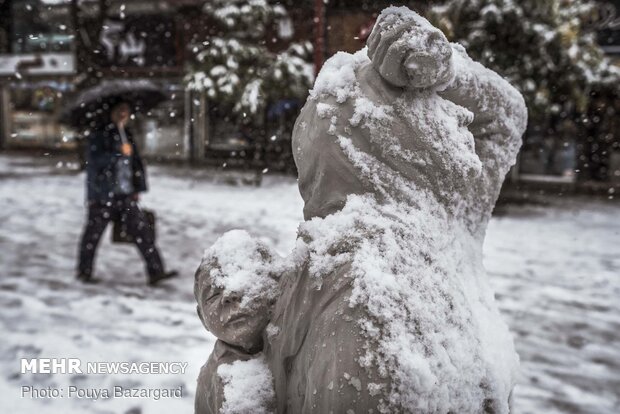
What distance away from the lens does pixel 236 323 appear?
1.49 meters

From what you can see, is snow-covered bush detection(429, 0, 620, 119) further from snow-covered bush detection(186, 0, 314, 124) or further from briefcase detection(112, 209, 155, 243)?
briefcase detection(112, 209, 155, 243)

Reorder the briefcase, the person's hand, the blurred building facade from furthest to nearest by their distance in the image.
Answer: the blurred building facade, the briefcase, the person's hand

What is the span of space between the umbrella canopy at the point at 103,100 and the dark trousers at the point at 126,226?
0.83 metres

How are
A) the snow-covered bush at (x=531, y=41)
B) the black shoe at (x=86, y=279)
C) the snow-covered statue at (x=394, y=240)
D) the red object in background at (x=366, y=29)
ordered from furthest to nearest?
the snow-covered bush at (x=531, y=41), the black shoe at (x=86, y=279), the red object in background at (x=366, y=29), the snow-covered statue at (x=394, y=240)

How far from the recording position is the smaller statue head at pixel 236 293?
1.49 m

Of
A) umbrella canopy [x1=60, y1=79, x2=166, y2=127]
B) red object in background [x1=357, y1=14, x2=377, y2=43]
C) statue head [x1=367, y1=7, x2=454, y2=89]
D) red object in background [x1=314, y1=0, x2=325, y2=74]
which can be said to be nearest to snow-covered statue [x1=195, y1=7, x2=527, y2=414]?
statue head [x1=367, y1=7, x2=454, y2=89]

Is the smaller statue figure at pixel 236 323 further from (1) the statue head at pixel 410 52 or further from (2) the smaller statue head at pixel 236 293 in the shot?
(1) the statue head at pixel 410 52

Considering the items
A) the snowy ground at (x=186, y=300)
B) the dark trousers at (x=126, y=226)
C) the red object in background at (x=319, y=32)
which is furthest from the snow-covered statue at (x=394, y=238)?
the dark trousers at (x=126, y=226)

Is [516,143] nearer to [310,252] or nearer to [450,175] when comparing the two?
[450,175]

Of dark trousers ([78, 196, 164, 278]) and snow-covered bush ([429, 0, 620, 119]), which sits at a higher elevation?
snow-covered bush ([429, 0, 620, 119])

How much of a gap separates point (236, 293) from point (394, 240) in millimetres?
449

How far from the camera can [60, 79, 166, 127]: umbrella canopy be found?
17.6 feet

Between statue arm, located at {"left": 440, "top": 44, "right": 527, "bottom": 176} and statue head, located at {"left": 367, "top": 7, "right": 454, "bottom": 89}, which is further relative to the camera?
statue arm, located at {"left": 440, "top": 44, "right": 527, "bottom": 176}

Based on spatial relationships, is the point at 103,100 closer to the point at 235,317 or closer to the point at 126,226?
the point at 126,226
